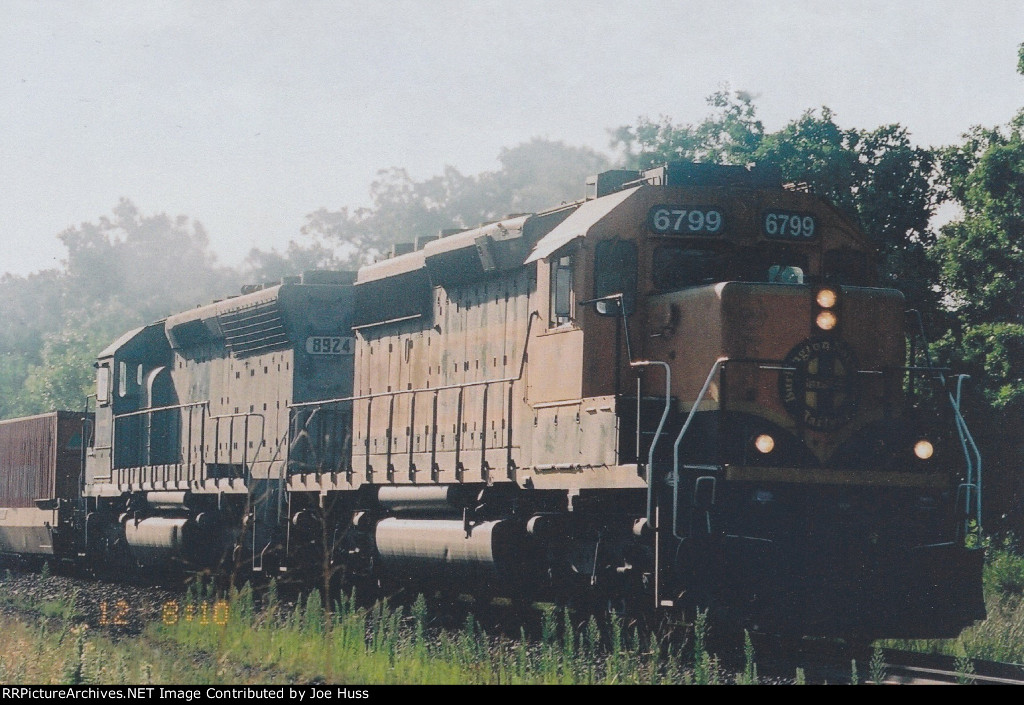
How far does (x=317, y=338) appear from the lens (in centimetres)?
1603

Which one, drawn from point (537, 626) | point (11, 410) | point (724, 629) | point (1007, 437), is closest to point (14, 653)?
point (537, 626)

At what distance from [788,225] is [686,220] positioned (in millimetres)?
842

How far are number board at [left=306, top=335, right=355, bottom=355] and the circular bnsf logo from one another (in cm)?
725

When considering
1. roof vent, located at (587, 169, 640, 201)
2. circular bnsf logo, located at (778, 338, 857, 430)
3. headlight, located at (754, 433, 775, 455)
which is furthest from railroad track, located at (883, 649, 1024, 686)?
roof vent, located at (587, 169, 640, 201)

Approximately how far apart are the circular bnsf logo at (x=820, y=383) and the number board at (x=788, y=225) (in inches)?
44.8

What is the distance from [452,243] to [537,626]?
369 centimetres

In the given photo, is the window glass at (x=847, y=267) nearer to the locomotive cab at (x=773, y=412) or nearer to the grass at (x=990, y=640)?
the locomotive cab at (x=773, y=412)

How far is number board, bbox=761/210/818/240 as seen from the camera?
10.7 m

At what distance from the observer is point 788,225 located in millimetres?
10789

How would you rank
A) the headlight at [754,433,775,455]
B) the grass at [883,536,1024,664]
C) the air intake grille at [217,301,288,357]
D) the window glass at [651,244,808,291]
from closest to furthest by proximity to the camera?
1. the headlight at [754,433,775,455]
2. the window glass at [651,244,808,291]
3. the grass at [883,536,1024,664]
4. the air intake grille at [217,301,288,357]

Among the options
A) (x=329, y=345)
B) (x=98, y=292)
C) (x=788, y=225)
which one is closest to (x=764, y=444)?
(x=788, y=225)

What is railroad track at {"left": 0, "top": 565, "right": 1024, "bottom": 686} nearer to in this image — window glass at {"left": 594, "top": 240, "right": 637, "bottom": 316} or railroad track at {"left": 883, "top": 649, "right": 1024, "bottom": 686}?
railroad track at {"left": 883, "top": 649, "right": 1024, "bottom": 686}

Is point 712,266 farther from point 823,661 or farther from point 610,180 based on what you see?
point 823,661

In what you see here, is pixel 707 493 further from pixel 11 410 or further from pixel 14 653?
pixel 11 410
